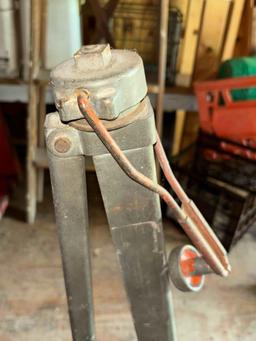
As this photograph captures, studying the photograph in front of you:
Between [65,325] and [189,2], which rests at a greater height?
[189,2]

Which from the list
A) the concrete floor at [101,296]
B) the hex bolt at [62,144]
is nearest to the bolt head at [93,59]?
the hex bolt at [62,144]

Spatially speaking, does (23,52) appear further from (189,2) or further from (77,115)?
(77,115)

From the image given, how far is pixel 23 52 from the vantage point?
2.08 meters

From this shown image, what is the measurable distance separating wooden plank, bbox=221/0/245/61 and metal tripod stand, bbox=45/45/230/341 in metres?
1.54

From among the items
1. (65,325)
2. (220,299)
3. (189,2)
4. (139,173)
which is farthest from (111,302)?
(189,2)

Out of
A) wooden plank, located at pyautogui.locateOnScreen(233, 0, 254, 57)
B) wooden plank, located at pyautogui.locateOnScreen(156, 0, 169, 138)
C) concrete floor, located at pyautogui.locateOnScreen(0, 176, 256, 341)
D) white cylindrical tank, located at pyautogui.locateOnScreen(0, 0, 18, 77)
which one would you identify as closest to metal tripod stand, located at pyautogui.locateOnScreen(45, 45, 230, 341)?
concrete floor, located at pyautogui.locateOnScreen(0, 176, 256, 341)

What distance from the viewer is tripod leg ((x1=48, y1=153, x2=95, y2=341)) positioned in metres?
0.67

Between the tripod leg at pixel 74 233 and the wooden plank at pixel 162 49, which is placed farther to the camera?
the wooden plank at pixel 162 49

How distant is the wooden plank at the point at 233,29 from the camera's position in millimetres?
2037

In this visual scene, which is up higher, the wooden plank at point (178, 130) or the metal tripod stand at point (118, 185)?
the metal tripod stand at point (118, 185)

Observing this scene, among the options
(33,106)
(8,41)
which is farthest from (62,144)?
(8,41)

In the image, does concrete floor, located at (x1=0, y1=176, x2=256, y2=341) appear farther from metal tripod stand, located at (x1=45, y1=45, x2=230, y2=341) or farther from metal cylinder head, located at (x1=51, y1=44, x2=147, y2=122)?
metal cylinder head, located at (x1=51, y1=44, x2=147, y2=122)

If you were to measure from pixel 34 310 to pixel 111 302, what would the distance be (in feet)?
0.94

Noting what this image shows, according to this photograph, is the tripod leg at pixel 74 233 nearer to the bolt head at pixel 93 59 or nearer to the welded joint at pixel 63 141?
the welded joint at pixel 63 141
